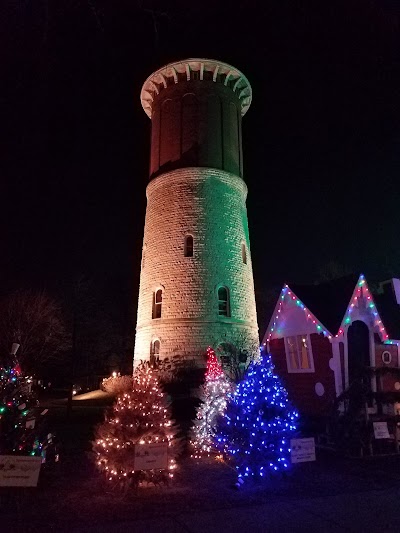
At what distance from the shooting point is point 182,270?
25125mm

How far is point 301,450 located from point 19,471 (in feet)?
19.3

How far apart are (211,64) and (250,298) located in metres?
16.1

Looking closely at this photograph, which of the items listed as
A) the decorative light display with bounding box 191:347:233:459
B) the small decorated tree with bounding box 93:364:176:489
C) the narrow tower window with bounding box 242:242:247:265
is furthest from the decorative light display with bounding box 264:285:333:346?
the narrow tower window with bounding box 242:242:247:265

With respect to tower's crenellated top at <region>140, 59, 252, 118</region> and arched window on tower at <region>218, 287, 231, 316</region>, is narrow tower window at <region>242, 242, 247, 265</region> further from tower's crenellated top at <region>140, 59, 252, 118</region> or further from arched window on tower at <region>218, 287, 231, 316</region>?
tower's crenellated top at <region>140, 59, 252, 118</region>

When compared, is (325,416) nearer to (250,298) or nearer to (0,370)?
(0,370)

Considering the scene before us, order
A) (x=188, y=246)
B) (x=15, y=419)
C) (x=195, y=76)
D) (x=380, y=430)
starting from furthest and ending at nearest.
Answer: (x=195, y=76) → (x=188, y=246) → (x=380, y=430) → (x=15, y=419)

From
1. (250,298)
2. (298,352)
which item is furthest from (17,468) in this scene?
(250,298)

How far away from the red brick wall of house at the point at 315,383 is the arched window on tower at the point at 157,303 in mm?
10341

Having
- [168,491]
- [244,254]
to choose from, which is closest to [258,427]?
[168,491]

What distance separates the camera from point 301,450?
9.59m

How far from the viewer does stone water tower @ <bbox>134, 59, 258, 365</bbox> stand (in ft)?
80.5

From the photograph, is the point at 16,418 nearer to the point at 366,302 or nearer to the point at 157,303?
the point at 366,302

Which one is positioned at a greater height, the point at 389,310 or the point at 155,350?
the point at 389,310

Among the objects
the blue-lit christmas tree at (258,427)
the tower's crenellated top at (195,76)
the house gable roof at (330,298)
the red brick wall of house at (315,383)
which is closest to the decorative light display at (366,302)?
the house gable roof at (330,298)
